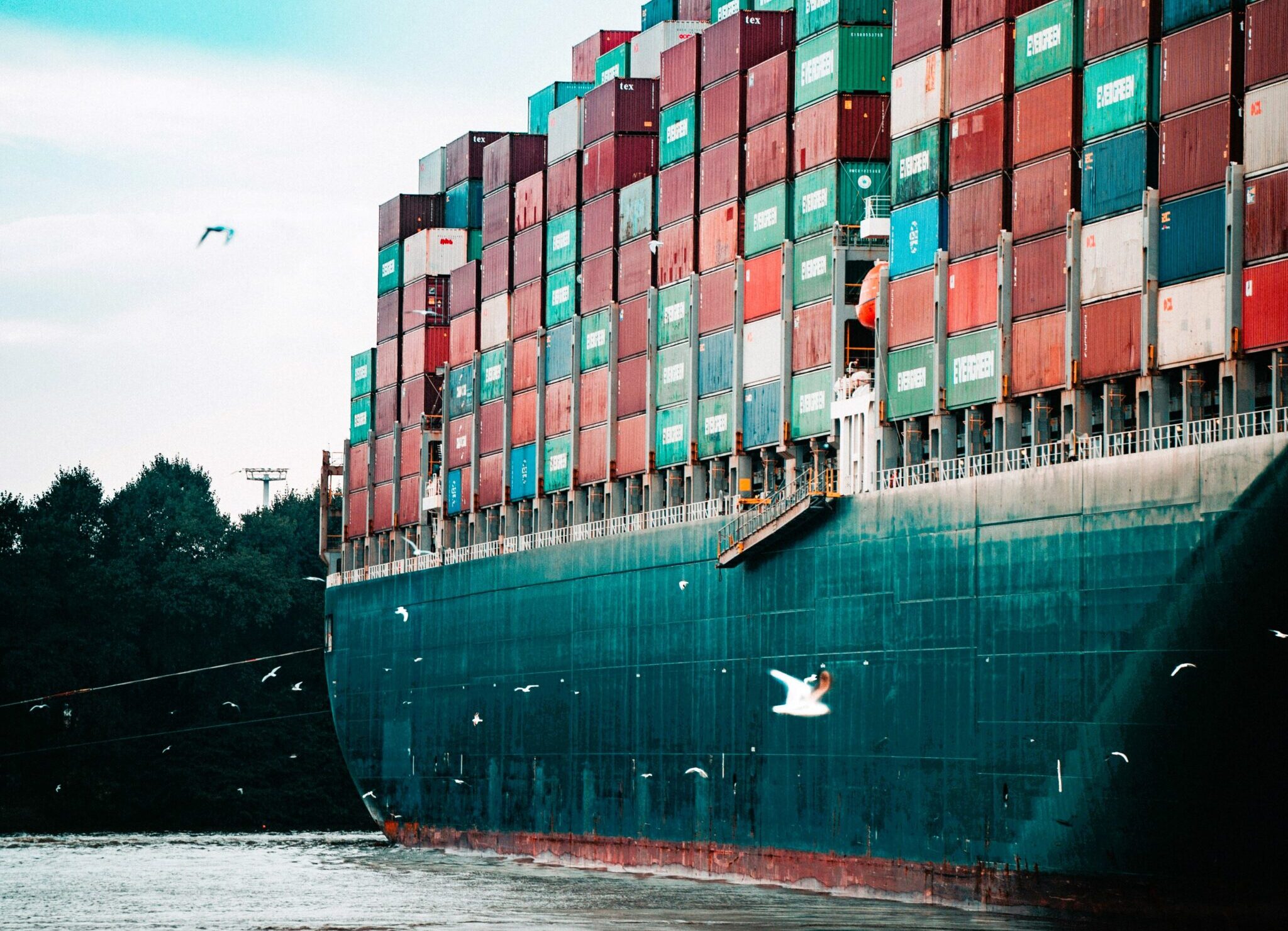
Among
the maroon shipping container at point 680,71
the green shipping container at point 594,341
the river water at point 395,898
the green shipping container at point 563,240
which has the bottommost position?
the river water at point 395,898

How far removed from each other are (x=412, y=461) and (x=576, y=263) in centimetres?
1627

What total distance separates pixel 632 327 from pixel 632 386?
6.33ft

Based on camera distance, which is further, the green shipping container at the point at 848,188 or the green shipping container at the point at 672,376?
the green shipping container at the point at 672,376

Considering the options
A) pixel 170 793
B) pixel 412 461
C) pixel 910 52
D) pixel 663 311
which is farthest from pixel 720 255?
pixel 170 793

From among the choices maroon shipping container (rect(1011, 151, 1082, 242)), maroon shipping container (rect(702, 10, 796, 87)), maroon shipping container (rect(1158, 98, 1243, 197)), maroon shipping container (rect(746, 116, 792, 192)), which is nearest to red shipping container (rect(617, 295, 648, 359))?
maroon shipping container (rect(746, 116, 792, 192))

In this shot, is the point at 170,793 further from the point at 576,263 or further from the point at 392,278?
the point at 576,263

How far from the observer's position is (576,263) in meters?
70.0

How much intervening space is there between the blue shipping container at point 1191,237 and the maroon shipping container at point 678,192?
A: 21.3m

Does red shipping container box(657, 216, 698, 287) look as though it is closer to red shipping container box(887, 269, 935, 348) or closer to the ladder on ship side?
the ladder on ship side

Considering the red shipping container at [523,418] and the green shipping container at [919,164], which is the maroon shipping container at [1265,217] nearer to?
the green shipping container at [919,164]

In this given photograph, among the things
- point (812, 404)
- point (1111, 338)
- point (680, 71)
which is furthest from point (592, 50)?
point (1111, 338)

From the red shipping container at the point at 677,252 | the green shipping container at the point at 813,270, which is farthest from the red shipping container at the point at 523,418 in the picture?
the green shipping container at the point at 813,270

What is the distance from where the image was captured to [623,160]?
6750cm

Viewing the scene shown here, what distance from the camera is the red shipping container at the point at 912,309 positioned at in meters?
49.8
